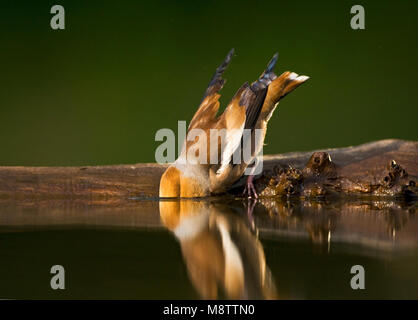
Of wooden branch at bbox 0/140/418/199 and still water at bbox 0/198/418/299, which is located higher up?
wooden branch at bbox 0/140/418/199

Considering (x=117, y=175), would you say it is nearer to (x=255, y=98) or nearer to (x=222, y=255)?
(x=255, y=98)

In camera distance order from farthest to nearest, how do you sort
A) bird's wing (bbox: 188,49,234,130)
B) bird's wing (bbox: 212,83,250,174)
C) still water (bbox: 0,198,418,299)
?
bird's wing (bbox: 188,49,234,130), bird's wing (bbox: 212,83,250,174), still water (bbox: 0,198,418,299)

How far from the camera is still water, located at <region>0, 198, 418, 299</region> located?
837 millimetres

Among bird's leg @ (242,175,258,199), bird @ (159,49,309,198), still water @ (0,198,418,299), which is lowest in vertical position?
still water @ (0,198,418,299)

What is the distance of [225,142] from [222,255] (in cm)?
147

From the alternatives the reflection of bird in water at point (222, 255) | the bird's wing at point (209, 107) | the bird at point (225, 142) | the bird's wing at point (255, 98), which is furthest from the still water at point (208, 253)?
the bird's wing at point (209, 107)

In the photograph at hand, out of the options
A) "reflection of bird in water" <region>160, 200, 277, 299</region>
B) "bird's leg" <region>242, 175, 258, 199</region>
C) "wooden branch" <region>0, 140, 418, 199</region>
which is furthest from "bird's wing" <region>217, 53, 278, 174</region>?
"reflection of bird in water" <region>160, 200, 277, 299</region>

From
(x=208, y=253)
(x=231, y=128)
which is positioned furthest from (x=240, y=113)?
(x=208, y=253)

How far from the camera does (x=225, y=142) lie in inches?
100

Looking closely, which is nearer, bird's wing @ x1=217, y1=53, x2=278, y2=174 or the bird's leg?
bird's wing @ x1=217, y1=53, x2=278, y2=174

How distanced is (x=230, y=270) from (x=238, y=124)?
160 centimetres

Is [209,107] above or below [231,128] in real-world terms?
above

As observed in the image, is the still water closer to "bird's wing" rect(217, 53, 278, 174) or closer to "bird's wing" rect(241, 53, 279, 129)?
"bird's wing" rect(217, 53, 278, 174)
